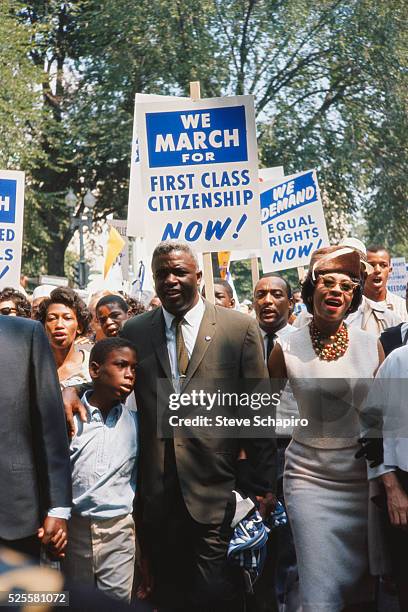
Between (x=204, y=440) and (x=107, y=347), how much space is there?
0.57 metres

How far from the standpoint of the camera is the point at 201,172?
22.2 ft

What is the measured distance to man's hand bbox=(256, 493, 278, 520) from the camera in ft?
16.2

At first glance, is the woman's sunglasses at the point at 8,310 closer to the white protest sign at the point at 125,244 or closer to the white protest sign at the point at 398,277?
the white protest sign at the point at 125,244

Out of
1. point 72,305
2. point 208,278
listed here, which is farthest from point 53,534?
point 208,278

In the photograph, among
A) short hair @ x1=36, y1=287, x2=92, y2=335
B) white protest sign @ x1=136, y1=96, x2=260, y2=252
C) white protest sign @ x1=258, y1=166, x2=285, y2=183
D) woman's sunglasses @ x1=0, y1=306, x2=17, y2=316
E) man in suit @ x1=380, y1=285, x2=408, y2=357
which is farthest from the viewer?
white protest sign @ x1=258, y1=166, x2=285, y2=183

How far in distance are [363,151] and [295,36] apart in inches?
155

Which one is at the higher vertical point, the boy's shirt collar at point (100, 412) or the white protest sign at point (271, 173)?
the white protest sign at point (271, 173)

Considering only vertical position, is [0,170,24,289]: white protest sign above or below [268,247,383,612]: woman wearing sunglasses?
above

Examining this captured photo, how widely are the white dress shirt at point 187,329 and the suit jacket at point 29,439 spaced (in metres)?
0.81

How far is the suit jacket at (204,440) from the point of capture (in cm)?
483

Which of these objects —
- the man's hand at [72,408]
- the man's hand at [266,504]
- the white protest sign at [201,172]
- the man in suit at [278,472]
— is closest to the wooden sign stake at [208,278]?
the white protest sign at [201,172]

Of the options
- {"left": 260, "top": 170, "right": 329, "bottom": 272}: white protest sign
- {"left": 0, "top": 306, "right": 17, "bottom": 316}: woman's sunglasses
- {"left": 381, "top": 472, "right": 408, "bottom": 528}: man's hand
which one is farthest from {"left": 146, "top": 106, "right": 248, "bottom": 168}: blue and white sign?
{"left": 260, "top": 170, "right": 329, "bottom": 272}: white protest sign

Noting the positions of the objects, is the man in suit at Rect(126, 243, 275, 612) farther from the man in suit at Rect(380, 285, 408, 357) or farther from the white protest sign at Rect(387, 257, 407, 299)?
the white protest sign at Rect(387, 257, 407, 299)

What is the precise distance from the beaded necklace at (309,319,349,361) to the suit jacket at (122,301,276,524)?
25 centimetres
